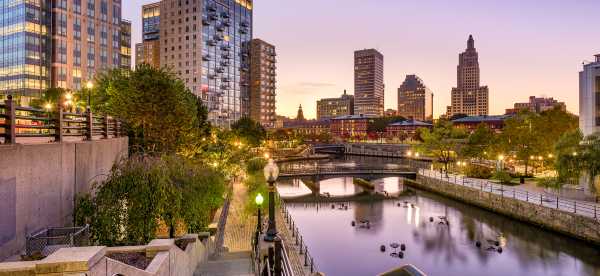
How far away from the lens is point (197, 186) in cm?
1612

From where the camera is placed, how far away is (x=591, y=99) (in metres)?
38.9

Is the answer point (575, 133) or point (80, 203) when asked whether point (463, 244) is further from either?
point (80, 203)

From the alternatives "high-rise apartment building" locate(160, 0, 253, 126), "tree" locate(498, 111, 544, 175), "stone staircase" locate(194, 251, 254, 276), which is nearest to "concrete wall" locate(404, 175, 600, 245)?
"tree" locate(498, 111, 544, 175)

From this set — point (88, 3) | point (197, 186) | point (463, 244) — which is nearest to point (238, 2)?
point (88, 3)

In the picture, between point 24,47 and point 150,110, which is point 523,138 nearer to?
point 150,110

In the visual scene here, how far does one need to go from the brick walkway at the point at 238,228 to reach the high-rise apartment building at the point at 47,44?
75846 mm

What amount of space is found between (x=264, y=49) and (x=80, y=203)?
17135cm

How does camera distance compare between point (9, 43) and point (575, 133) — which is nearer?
point (575, 133)

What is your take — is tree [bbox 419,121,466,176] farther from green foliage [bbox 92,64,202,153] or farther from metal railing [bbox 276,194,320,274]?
green foliage [bbox 92,64,202,153]

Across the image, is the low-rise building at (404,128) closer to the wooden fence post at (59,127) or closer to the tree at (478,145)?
the tree at (478,145)

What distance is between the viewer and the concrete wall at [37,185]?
878 centimetres

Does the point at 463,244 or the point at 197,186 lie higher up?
the point at 197,186

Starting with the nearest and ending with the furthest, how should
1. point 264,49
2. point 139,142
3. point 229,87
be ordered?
point 139,142, point 229,87, point 264,49

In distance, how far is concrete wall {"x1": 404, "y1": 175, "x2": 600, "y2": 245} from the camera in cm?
3150
